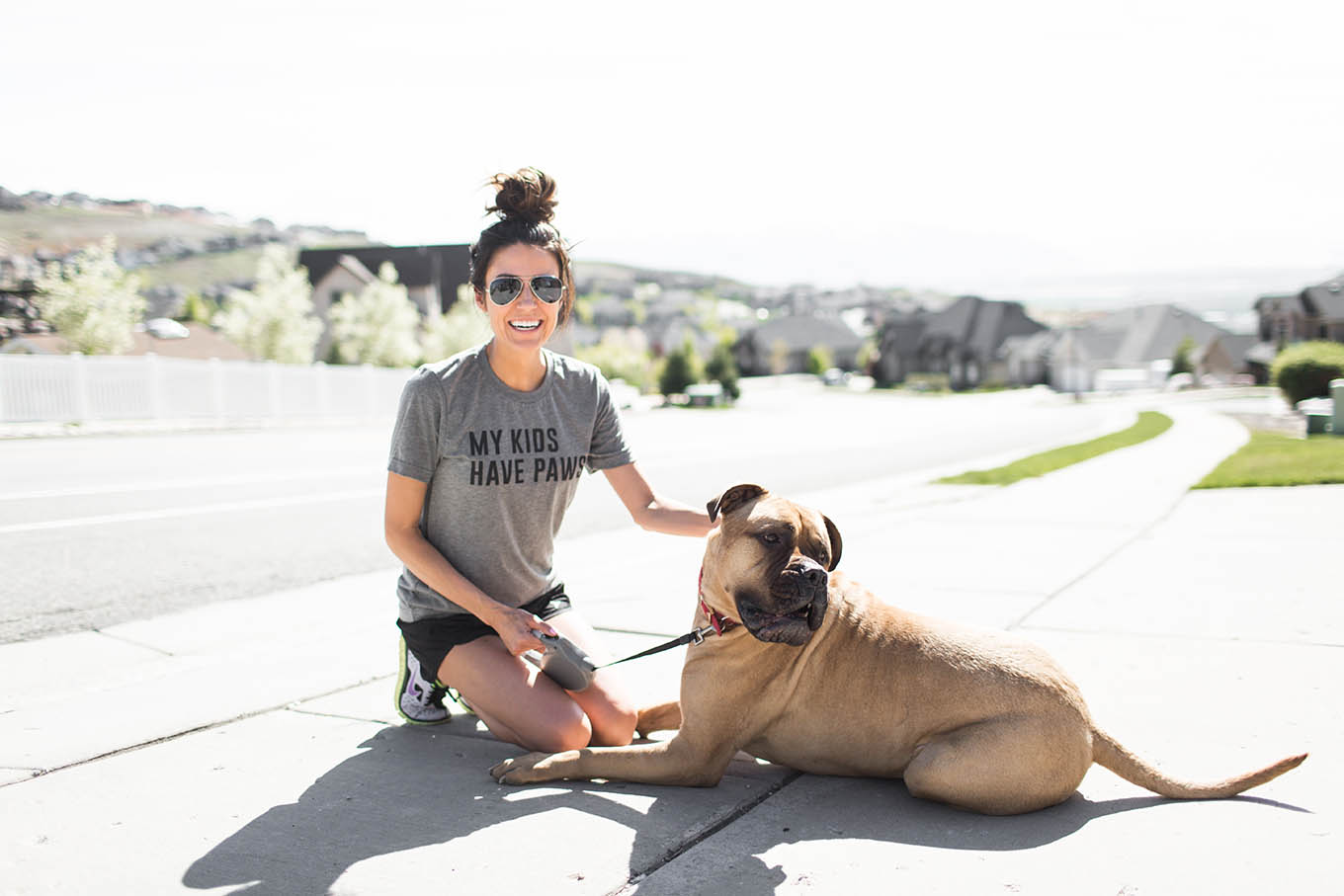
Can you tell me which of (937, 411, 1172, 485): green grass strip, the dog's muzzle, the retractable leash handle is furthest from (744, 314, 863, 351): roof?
the dog's muzzle

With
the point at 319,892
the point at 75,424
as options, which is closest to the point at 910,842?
the point at 319,892

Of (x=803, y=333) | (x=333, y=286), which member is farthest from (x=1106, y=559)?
(x=803, y=333)

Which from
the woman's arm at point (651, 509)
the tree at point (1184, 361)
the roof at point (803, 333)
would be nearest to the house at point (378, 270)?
the woman's arm at point (651, 509)

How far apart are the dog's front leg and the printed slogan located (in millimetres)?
1061

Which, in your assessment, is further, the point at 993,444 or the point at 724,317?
the point at 724,317

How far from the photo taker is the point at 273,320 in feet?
169

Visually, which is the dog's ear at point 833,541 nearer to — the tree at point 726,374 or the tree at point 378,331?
the tree at point 378,331

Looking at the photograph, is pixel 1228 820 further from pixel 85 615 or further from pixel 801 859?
pixel 85 615

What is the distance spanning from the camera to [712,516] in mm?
3459

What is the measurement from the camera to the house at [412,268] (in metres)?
65.8

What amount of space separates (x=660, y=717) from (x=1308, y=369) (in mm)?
29698

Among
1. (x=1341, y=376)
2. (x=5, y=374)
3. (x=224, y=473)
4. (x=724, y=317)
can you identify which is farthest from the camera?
(x=724, y=317)

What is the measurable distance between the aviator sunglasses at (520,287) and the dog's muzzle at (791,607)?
5.08ft

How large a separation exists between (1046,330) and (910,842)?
369 feet
